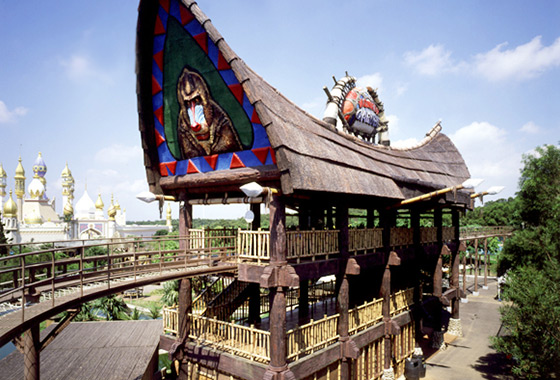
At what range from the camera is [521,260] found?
20.8 m

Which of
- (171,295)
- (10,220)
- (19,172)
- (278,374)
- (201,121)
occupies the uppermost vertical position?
(19,172)

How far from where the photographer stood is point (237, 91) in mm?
12750

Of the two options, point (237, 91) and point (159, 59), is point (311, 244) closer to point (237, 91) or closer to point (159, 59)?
point (237, 91)

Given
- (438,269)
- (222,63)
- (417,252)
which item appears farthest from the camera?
(438,269)

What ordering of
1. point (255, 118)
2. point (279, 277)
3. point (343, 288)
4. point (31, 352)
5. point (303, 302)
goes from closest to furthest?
1. point (31, 352)
2. point (279, 277)
3. point (255, 118)
4. point (343, 288)
5. point (303, 302)

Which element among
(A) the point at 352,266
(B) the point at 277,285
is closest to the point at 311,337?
(B) the point at 277,285

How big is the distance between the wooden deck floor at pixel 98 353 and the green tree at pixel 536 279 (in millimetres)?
15354

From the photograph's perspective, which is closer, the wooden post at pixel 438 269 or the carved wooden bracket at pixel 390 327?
the carved wooden bracket at pixel 390 327

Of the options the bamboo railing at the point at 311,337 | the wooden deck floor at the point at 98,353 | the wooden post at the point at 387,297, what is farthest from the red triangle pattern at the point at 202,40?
the wooden deck floor at the point at 98,353

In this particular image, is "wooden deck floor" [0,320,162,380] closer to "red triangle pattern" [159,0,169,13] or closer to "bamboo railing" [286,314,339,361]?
"bamboo railing" [286,314,339,361]

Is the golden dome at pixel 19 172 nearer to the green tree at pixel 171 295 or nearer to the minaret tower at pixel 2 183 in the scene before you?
the minaret tower at pixel 2 183

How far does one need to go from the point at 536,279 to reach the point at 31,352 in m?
17.5

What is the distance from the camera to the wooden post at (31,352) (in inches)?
348

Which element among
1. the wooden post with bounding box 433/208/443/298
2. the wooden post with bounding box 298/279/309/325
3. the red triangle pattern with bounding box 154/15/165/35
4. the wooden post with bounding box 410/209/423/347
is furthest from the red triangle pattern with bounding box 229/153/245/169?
the wooden post with bounding box 433/208/443/298
